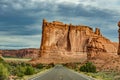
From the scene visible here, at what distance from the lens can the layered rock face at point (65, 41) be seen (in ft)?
585

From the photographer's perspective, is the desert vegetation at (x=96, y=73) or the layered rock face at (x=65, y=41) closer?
the desert vegetation at (x=96, y=73)

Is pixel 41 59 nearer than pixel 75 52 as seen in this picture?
Yes

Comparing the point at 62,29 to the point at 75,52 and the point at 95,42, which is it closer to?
the point at 75,52

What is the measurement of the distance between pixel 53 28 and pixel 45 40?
857 centimetres

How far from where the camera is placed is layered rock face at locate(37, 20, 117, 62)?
178m

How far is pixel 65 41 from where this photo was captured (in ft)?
634

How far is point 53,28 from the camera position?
7269 inches

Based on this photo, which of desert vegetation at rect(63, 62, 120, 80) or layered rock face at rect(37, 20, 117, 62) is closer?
desert vegetation at rect(63, 62, 120, 80)

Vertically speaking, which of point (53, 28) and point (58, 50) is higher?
point (53, 28)

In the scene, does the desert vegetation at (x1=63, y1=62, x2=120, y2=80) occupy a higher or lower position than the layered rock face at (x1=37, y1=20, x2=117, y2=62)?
lower

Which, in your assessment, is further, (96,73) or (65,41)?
(65,41)

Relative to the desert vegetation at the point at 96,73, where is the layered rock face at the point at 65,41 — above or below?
above

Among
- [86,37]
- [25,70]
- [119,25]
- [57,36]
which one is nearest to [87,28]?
[86,37]

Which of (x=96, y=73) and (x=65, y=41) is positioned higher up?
(x=65, y=41)
